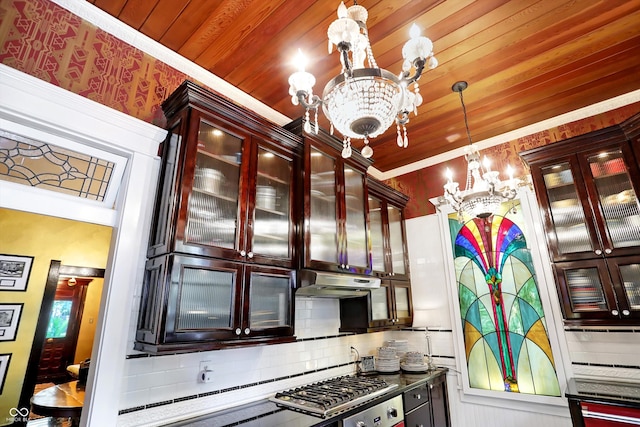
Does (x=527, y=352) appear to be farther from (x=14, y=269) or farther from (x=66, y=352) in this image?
(x=66, y=352)

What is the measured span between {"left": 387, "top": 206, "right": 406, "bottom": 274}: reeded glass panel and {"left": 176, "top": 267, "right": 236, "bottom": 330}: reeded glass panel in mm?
2114

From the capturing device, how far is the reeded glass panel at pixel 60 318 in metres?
6.65

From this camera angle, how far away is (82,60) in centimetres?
185

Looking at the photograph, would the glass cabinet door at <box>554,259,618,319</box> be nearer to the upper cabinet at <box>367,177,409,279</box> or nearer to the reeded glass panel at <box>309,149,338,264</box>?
the upper cabinet at <box>367,177,409,279</box>

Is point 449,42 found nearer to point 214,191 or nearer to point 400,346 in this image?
point 214,191

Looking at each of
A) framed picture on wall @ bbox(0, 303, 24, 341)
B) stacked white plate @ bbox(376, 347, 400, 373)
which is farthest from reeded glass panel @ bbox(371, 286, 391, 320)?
framed picture on wall @ bbox(0, 303, 24, 341)

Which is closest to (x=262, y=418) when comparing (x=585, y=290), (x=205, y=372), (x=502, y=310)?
(x=205, y=372)

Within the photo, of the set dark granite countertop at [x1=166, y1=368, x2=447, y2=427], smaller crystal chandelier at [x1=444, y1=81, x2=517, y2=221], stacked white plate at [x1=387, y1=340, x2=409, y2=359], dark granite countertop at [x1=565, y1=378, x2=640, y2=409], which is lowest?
dark granite countertop at [x1=166, y1=368, x2=447, y2=427]

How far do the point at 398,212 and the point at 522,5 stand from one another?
7.48 feet

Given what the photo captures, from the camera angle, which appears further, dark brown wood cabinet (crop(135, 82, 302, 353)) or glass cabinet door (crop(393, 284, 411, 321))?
glass cabinet door (crop(393, 284, 411, 321))

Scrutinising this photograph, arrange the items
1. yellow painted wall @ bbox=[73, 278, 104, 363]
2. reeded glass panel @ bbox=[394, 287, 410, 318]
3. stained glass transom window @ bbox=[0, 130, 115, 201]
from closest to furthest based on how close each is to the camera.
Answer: stained glass transom window @ bbox=[0, 130, 115, 201], reeded glass panel @ bbox=[394, 287, 410, 318], yellow painted wall @ bbox=[73, 278, 104, 363]

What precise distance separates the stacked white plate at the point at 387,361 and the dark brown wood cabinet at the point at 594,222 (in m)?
1.51

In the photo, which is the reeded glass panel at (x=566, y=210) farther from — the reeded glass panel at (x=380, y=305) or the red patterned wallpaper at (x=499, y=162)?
the reeded glass panel at (x=380, y=305)

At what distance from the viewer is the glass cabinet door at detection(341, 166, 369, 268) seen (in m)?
2.74
